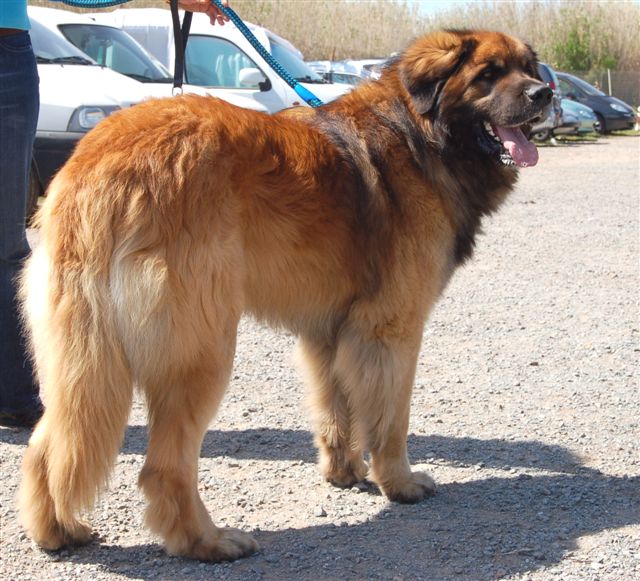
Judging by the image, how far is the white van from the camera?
1121 centimetres

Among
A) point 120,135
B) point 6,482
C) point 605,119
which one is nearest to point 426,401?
point 6,482

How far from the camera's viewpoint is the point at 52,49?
890 centimetres

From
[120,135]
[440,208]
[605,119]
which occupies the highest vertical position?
[120,135]

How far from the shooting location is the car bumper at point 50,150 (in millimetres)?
7785

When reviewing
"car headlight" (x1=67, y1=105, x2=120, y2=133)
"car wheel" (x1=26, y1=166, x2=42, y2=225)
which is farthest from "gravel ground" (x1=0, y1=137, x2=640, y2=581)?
"car headlight" (x1=67, y1=105, x2=120, y2=133)

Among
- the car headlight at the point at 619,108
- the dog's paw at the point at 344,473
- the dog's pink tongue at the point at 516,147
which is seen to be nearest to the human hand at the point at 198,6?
the dog's pink tongue at the point at 516,147

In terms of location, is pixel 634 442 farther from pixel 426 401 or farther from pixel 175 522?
pixel 175 522

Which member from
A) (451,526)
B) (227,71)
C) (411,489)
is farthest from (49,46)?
(451,526)

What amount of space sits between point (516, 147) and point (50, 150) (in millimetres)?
5475

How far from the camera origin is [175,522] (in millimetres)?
2789

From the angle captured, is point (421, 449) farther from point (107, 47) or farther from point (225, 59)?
point (225, 59)

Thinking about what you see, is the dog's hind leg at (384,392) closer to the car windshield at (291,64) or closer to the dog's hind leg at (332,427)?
the dog's hind leg at (332,427)

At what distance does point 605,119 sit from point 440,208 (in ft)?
75.9

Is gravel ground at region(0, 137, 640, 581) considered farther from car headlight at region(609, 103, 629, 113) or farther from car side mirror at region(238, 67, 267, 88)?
car headlight at region(609, 103, 629, 113)
